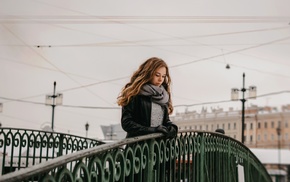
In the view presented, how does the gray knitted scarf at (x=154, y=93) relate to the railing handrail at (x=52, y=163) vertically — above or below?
above

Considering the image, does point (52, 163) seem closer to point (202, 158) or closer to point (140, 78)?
point (140, 78)

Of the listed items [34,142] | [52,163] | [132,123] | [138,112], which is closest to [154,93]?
[138,112]

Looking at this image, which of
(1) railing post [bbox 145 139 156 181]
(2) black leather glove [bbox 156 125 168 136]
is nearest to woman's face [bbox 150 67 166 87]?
(2) black leather glove [bbox 156 125 168 136]

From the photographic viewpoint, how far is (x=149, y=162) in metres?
3.27

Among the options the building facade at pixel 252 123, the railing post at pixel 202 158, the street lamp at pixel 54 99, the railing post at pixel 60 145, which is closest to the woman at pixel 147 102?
the railing post at pixel 202 158

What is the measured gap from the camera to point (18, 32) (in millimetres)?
17875

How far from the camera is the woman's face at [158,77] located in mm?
3785

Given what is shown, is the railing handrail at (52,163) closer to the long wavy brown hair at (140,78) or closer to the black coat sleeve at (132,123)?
the black coat sleeve at (132,123)

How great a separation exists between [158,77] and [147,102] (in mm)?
233

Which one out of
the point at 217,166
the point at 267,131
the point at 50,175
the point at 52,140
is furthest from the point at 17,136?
the point at 267,131

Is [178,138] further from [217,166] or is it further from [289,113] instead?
[289,113]

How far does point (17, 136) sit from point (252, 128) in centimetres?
6348

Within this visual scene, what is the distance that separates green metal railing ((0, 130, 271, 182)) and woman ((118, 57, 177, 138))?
0.48 feet

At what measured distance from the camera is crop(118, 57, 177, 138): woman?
361cm
